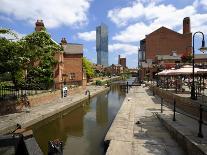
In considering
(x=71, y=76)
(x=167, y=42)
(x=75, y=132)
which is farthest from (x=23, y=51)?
(x=167, y=42)

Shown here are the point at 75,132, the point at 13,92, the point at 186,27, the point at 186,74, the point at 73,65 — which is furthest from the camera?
the point at 186,27

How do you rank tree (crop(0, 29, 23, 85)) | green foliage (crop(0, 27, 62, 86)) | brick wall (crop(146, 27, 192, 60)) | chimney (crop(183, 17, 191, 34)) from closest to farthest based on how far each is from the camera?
tree (crop(0, 29, 23, 85)) < green foliage (crop(0, 27, 62, 86)) < chimney (crop(183, 17, 191, 34)) < brick wall (crop(146, 27, 192, 60))

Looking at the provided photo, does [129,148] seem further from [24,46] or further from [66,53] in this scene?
[66,53]

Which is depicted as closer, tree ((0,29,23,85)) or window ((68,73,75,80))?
tree ((0,29,23,85))

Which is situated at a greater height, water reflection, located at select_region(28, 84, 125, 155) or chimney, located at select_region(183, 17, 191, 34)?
chimney, located at select_region(183, 17, 191, 34)

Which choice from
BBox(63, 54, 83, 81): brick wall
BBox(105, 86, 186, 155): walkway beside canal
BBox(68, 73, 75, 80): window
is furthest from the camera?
BBox(63, 54, 83, 81): brick wall

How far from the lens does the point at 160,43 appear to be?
91500mm

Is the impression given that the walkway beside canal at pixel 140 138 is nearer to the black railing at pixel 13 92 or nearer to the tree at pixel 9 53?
the tree at pixel 9 53

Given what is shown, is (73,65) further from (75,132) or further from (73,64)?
(75,132)

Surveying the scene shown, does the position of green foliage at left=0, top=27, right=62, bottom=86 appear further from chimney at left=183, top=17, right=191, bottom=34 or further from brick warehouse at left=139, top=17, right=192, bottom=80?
chimney at left=183, top=17, right=191, bottom=34

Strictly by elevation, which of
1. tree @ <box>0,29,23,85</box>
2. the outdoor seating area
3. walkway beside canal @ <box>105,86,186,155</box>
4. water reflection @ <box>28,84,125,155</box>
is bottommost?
water reflection @ <box>28,84,125,155</box>

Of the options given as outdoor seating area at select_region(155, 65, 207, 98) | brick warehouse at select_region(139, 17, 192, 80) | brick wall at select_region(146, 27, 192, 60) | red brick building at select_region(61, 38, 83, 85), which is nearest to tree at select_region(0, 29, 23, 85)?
outdoor seating area at select_region(155, 65, 207, 98)

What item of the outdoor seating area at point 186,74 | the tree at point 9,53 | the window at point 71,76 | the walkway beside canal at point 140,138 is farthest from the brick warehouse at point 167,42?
the walkway beside canal at point 140,138

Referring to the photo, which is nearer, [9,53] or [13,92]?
[9,53]
